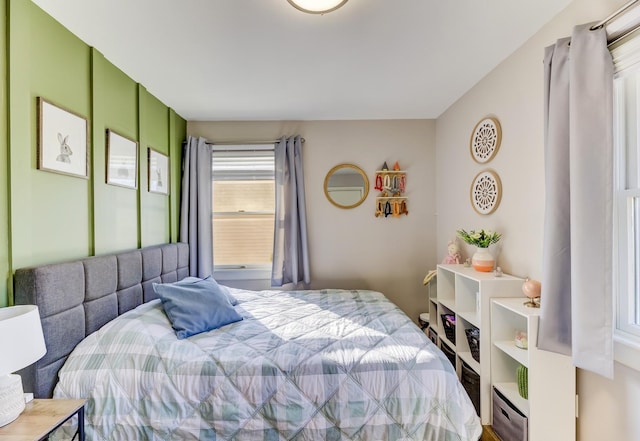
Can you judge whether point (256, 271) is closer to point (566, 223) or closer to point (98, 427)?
point (98, 427)

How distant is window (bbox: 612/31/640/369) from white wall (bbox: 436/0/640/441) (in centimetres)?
22

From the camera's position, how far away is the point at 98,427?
1.50 metres

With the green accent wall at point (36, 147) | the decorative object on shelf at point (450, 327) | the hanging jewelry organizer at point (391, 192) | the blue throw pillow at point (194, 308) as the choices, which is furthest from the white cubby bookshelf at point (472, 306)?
the green accent wall at point (36, 147)

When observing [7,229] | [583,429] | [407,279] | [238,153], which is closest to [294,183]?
[238,153]

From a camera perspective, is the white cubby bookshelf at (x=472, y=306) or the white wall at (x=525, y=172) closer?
the white wall at (x=525, y=172)

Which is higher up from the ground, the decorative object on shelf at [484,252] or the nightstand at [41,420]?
the decorative object on shelf at [484,252]

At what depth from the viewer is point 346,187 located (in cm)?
347

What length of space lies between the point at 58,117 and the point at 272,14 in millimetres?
1311

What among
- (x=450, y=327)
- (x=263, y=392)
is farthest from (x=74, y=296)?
(x=450, y=327)

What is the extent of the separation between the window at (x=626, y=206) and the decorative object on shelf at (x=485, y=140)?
842 mm

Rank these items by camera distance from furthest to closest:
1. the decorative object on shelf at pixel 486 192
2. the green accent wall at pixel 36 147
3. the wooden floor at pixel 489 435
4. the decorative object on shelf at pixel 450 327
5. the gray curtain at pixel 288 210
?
1. the gray curtain at pixel 288 210
2. the decorative object on shelf at pixel 450 327
3. the decorative object on shelf at pixel 486 192
4. the wooden floor at pixel 489 435
5. the green accent wall at pixel 36 147

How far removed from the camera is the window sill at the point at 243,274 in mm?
3453

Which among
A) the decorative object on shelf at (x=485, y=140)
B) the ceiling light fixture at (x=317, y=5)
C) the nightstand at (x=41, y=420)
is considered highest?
the ceiling light fixture at (x=317, y=5)

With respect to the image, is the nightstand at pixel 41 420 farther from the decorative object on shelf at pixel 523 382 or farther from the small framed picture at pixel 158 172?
the decorative object on shelf at pixel 523 382
